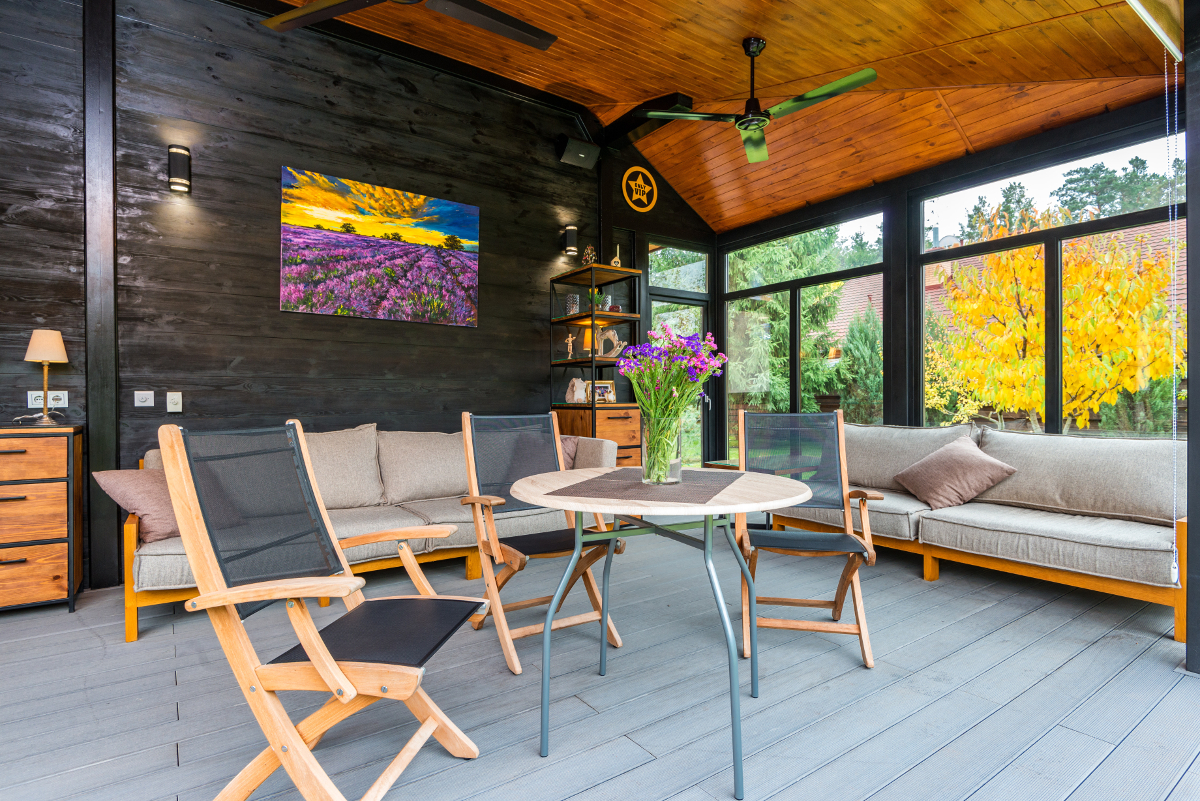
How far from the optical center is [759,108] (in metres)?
3.46

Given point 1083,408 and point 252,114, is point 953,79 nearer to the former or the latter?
point 1083,408

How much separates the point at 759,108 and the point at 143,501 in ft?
12.5

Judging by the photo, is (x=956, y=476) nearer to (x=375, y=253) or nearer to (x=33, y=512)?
(x=375, y=253)

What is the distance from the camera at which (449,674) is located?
2.18 meters

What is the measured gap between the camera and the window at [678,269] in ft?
19.8

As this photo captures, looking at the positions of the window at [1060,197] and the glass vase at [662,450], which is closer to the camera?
the glass vase at [662,450]

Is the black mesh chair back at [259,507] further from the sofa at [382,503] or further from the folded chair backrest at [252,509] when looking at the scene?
the sofa at [382,503]

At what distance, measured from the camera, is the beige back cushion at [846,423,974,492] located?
3891 mm

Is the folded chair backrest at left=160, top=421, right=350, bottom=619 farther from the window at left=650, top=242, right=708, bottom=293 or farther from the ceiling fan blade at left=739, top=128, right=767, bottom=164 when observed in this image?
the window at left=650, top=242, right=708, bottom=293

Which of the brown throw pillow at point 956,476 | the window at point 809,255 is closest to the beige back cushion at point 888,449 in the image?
the brown throw pillow at point 956,476

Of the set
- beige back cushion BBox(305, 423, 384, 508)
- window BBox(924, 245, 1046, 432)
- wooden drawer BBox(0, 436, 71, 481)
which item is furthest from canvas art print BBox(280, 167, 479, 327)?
window BBox(924, 245, 1046, 432)

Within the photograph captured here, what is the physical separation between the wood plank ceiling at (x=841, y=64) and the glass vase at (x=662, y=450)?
2673mm

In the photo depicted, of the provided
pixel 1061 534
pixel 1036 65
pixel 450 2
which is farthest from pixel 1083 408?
pixel 450 2

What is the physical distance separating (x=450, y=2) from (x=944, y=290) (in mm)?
4112
